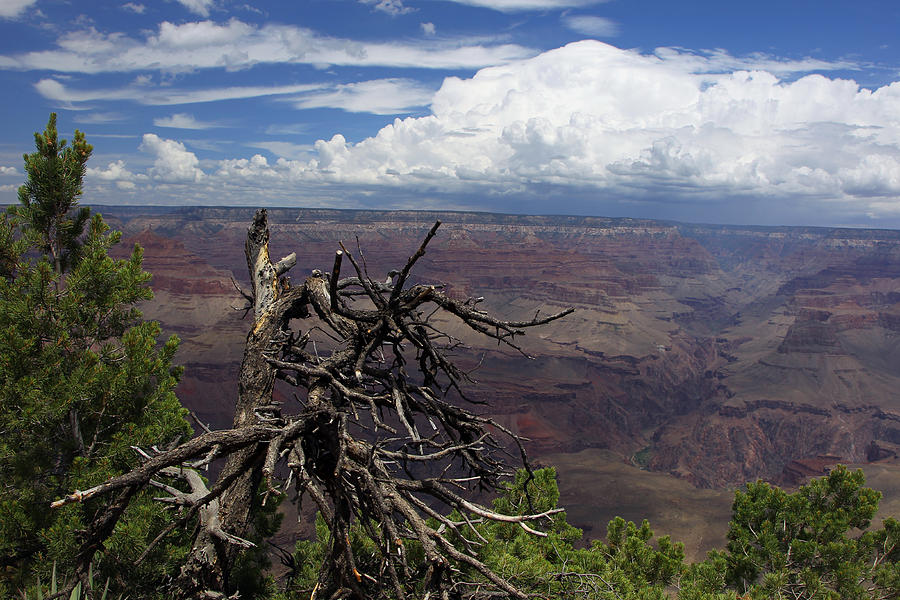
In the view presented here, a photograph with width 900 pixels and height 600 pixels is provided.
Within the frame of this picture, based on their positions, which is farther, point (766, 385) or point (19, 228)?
point (766, 385)

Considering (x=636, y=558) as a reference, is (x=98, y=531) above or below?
above

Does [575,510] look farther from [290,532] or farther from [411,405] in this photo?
[411,405]

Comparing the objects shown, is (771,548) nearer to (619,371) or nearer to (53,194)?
(53,194)

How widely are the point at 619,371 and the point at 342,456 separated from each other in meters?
139

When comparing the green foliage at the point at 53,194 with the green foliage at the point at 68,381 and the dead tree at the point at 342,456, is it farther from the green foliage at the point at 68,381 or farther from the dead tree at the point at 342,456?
the dead tree at the point at 342,456

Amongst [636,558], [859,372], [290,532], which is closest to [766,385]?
[859,372]

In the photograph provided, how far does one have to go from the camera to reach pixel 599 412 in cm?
11312

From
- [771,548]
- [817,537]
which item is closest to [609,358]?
[817,537]

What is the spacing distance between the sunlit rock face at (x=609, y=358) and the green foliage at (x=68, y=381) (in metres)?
53.8

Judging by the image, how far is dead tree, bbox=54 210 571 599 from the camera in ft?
9.62

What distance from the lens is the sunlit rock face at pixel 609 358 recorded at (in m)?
101

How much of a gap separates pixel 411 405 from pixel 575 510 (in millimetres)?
64219

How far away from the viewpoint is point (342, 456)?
2867mm

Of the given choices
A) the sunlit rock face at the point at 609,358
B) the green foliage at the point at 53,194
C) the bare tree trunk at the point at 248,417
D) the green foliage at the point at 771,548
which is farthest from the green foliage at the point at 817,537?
the sunlit rock face at the point at 609,358
